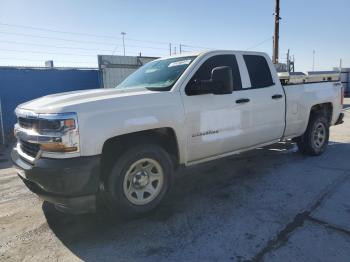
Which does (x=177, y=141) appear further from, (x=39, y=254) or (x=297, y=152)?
(x=297, y=152)

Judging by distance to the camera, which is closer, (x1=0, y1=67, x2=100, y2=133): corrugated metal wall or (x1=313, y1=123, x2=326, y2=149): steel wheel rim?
(x1=313, y1=123, x2=326, y2=149): steel wheel rim

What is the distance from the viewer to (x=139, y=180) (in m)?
3.70

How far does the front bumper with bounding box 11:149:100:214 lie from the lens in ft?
10.0

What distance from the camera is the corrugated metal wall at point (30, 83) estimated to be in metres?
10.8

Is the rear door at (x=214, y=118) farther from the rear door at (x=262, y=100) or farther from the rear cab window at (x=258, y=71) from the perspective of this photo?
the rear cab window at (x=258, y=71)

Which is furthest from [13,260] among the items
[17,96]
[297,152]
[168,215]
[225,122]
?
[17,96]

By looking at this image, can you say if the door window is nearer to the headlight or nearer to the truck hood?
the truck hood

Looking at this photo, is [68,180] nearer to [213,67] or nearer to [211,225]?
[211,225]

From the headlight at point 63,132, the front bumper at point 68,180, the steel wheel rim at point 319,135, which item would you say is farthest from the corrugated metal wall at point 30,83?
the steel wheel rim at point 319,135

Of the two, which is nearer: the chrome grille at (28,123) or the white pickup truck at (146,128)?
the white pickup truck at (146,128)

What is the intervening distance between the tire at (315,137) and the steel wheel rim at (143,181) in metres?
→ 3.62

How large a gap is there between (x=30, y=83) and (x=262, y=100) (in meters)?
9.12

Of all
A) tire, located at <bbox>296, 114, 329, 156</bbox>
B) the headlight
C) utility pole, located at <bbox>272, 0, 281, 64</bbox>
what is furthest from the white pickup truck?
utility pole, located at <bbox>272, 0, 281, 64</bbox>

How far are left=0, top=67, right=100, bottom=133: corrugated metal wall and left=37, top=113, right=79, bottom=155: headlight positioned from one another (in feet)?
28.7
